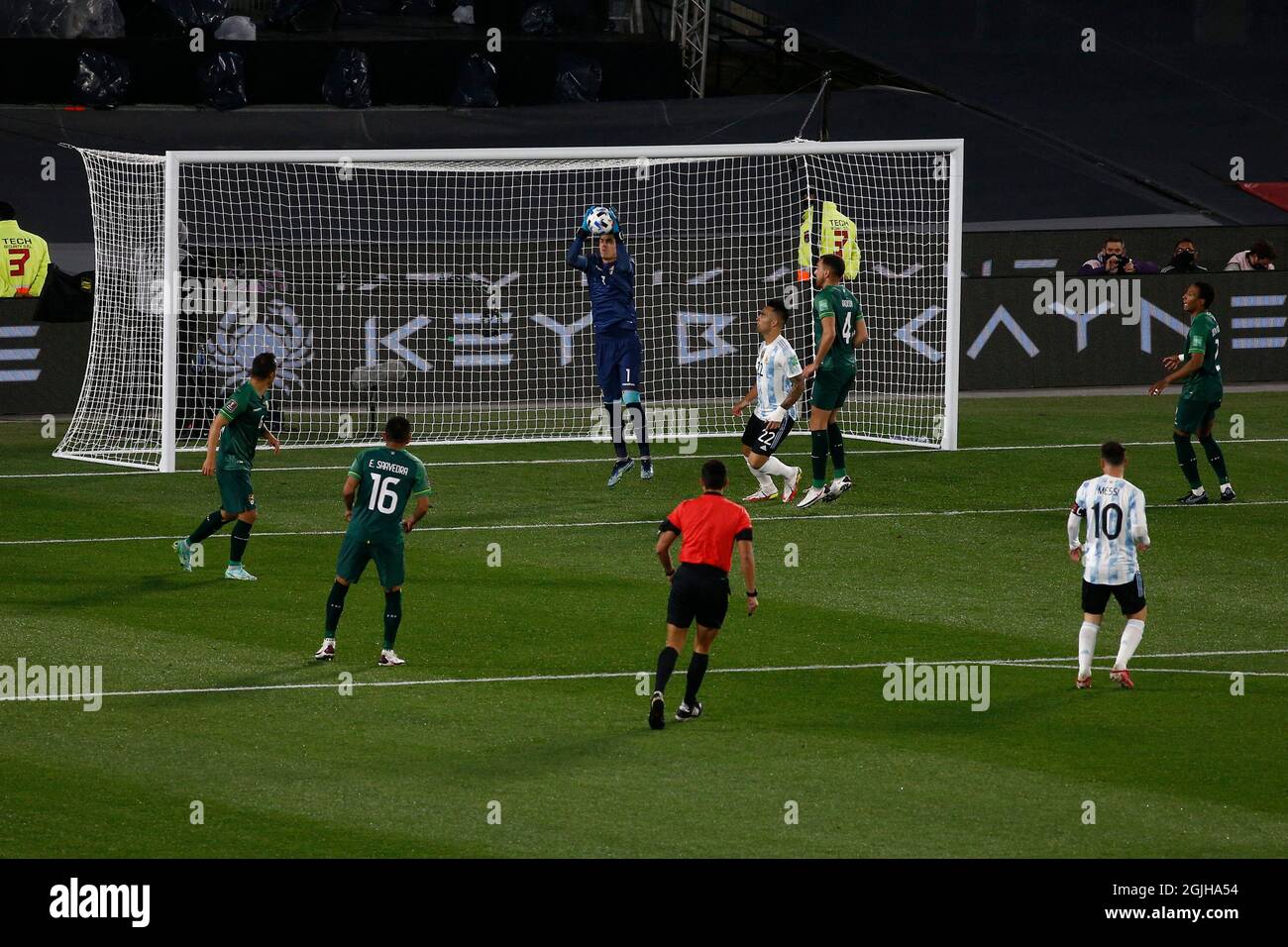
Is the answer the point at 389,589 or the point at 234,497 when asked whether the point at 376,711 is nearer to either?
the point at 389,589

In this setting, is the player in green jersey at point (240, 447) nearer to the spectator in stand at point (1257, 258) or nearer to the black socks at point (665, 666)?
the black socks at point (665, 666)

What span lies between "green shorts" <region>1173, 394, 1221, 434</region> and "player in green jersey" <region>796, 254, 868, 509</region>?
10.5 feet

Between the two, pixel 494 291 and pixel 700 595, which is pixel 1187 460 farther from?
pixel 494 291

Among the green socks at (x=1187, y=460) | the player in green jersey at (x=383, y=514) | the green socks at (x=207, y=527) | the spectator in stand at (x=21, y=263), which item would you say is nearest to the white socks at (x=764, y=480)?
the green socks at (x=1187, y=460)

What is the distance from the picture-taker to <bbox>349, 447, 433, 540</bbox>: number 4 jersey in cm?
1318

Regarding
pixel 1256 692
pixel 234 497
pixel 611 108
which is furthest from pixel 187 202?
pixel 1256 692

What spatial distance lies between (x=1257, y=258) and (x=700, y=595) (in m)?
18.6

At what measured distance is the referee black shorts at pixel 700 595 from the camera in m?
11.9

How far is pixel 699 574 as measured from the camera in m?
11.9

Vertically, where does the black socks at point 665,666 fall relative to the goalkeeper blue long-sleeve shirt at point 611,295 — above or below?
below

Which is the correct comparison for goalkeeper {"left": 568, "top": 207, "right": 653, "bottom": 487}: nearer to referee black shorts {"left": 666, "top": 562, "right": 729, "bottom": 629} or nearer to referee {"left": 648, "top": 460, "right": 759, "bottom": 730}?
referee {"left": 648, "top": 460, "right": 759, "bottom": 730}

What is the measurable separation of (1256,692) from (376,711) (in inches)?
228

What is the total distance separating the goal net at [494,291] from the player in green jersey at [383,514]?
8.97 metres

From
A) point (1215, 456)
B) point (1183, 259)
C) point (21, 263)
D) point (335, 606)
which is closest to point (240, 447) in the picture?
point (335, 606)
